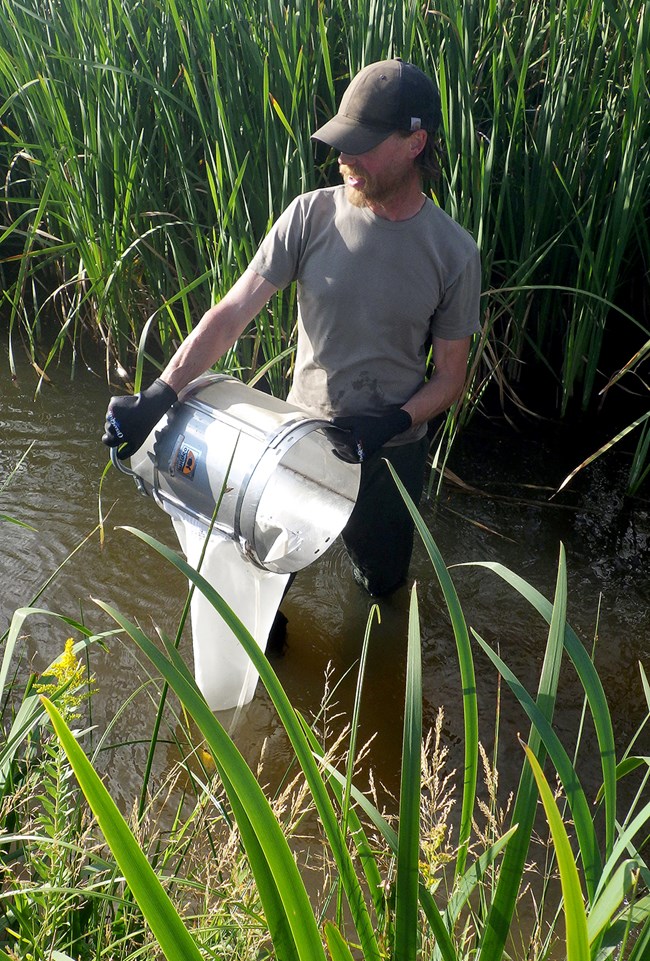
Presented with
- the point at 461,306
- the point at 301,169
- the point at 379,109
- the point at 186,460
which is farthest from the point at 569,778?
the point at 301,169

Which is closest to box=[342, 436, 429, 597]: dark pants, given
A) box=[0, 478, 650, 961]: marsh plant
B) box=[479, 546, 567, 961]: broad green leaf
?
box=[0, 478, 650, 961]: marsh plant

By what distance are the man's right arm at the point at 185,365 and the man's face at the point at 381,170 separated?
33cm

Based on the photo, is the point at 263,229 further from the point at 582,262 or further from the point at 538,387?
the point at 538,387

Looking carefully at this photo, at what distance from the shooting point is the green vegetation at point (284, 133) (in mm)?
2666

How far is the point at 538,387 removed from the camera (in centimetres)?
380

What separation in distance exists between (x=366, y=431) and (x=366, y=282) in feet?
1.25

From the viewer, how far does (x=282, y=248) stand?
216 centimetres

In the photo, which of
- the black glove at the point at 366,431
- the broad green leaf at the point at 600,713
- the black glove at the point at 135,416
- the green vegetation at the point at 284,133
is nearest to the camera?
the broad green leaf at the point at 600,713

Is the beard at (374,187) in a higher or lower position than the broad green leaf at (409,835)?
higher

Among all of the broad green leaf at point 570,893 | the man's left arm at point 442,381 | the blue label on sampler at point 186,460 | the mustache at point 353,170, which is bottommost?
the blue label on sampler at point 186,460

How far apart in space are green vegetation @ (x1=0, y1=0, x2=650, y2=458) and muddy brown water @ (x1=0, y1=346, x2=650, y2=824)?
1.43 ft

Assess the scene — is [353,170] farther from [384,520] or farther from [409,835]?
[409,835]

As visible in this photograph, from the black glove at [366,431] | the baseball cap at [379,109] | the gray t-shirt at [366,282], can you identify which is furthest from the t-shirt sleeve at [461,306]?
the baseball cap at [379,109]

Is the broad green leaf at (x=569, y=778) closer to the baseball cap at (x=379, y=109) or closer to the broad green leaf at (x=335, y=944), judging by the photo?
the broad green leaf at (x=335, y=944)
